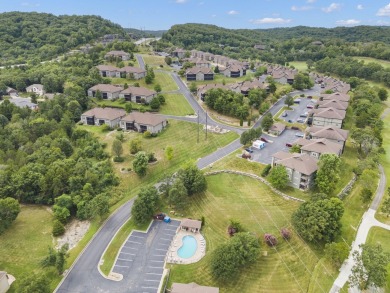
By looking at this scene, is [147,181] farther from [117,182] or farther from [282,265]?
[282,265]

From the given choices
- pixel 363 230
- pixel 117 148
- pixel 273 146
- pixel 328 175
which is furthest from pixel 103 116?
pixel 363 230

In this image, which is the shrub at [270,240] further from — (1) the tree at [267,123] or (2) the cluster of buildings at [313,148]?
(1) the tree at [267,123]

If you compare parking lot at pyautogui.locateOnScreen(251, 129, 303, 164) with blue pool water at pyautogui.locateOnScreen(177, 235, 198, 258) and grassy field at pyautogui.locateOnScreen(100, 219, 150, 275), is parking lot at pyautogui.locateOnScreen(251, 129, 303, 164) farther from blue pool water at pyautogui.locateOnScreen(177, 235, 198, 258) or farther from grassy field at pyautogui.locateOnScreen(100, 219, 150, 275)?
grassy field at pyautogui.locateOnScreen(100, 219, 150, 275)

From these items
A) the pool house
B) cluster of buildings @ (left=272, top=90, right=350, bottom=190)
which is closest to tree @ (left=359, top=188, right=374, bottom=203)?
cluster of buildings @ (left=272, top=90, right=350, bottom=190)

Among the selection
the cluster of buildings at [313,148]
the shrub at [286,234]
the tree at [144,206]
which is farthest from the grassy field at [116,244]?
the cluster of buildings at [313,148]

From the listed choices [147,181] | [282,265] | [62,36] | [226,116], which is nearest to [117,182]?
[147,181]
